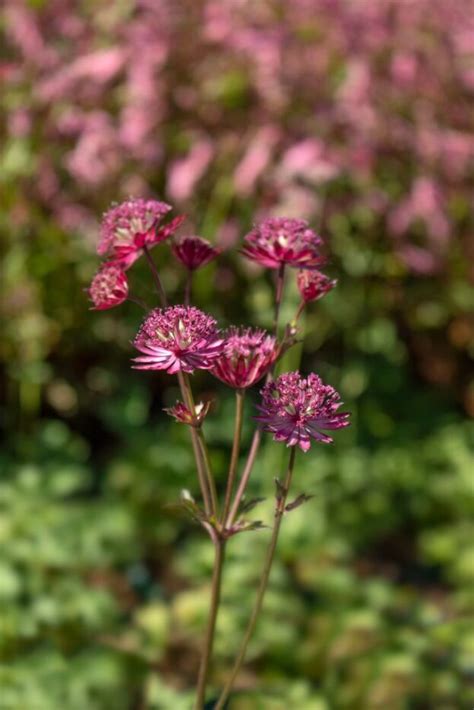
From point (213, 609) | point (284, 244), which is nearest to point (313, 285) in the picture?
point (284, 244)

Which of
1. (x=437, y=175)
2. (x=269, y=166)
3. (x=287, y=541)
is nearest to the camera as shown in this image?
(x=287, y=541)

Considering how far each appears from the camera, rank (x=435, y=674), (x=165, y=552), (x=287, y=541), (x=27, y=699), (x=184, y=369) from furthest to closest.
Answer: (x=165, y=552) → (x=287, y=541) → (x=435, y=674) → (x=27, y=699) → (x=184, y=369)

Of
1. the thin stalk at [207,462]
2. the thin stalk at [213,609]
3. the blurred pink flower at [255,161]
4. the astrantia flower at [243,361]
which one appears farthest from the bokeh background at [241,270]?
the astrantia flower at [243,361]

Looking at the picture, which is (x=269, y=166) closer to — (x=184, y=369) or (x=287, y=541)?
(x=287, y=541)

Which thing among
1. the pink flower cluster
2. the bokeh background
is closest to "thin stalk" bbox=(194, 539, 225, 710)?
the bokeh background

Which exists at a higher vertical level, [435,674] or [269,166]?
[269,166]

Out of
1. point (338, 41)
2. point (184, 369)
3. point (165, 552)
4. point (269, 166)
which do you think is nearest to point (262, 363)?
point (184, 369)

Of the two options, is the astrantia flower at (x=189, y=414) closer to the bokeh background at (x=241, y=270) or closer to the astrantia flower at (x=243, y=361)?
the astrantia flower at (x=243, y=361)

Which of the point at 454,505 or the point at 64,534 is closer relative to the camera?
the point at 64,534

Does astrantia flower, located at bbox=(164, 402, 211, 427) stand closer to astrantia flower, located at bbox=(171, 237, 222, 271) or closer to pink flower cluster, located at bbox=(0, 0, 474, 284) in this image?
astrantia flower, located at bbox=(171, 237, 222, 271)
